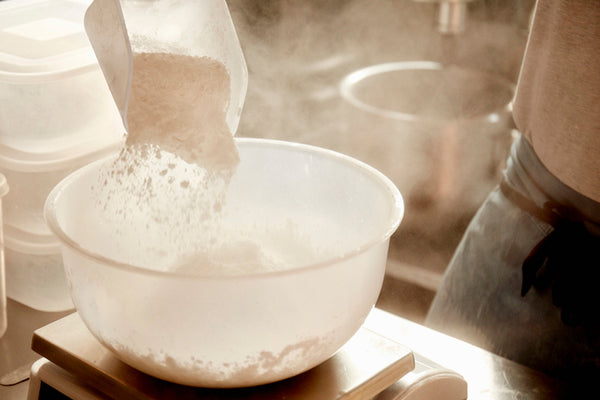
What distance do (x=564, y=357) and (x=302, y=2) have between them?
60.8 inches

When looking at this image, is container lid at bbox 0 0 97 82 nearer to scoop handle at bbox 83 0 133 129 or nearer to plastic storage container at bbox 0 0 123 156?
plastic storage container at bbox 0 0 123 156

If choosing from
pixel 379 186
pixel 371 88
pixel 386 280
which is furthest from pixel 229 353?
pixel 371 88

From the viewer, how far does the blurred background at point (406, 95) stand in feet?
7.16

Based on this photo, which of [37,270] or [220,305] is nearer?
[220,305]

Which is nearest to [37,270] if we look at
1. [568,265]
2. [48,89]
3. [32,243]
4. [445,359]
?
[32,243]

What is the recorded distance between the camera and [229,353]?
0.65 meters

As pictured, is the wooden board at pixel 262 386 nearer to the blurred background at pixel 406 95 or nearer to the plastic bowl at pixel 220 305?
the plastic bowl at pixel 220 305

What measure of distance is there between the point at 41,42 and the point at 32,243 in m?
0.30

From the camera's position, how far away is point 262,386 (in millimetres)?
729

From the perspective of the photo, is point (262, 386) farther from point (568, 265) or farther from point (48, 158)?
point (568, 265)

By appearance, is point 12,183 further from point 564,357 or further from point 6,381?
point 564,357

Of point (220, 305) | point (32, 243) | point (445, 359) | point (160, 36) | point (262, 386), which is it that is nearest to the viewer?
point (220, 305)

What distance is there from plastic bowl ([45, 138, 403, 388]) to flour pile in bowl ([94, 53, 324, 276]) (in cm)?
5

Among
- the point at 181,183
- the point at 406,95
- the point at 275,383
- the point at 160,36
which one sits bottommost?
the point at 406,95
